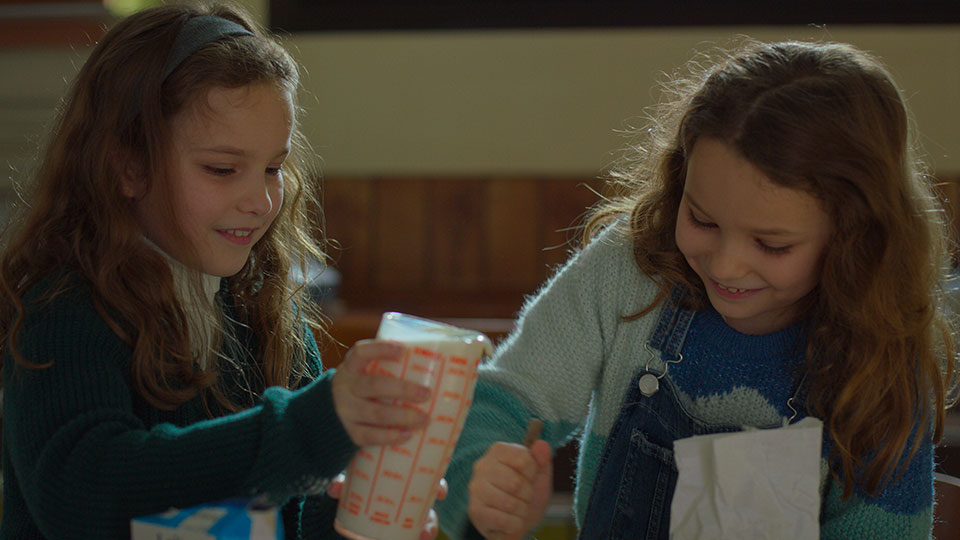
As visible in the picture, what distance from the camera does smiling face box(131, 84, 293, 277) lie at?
1050 mm

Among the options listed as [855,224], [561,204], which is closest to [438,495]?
[855,224]

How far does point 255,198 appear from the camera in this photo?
1066mm

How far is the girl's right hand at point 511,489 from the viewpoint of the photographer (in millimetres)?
949

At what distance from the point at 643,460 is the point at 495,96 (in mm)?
1904

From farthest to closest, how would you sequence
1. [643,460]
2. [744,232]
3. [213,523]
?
1. [643,460]
2. [744,232]
3. [213,523]

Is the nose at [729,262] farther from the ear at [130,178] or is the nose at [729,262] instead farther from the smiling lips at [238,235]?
the ear at [130,178]

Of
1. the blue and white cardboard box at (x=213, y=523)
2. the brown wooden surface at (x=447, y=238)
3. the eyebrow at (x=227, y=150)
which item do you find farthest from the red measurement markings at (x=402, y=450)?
the brown wooden surface at (x=447, y=238)

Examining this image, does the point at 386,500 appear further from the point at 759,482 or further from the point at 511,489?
the point at 759,482

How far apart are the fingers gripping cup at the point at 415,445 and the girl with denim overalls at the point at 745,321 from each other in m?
0.18

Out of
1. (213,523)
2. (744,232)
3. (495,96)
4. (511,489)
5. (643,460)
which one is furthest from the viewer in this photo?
(495,96)

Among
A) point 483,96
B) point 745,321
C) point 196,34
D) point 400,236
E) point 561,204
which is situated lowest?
point 400,236

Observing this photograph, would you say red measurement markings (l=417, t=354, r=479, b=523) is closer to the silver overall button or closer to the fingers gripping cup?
the fingers gripping cup

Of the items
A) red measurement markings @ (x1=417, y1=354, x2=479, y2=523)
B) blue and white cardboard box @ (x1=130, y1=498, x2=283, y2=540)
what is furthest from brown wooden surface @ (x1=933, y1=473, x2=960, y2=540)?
blue and white cardboard box @ (x1=130, y1=498, x2=283, y2=540)

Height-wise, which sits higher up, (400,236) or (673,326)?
(673,326)
